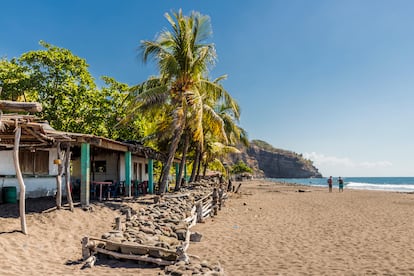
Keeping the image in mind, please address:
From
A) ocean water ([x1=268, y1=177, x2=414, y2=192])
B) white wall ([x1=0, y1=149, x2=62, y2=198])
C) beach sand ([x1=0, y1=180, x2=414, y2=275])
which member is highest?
white wall ([x1=0, y1=149, x2=62, y2=198])

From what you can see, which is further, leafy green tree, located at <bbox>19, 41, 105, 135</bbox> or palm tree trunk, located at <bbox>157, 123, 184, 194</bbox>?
leafy green tree, located at <bbox>19, 41, 105, 135</bbox>

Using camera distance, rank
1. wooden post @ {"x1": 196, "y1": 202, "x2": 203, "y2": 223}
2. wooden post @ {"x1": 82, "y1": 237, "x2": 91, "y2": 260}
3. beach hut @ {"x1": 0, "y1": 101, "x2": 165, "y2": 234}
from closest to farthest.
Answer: wooden post @ {"x1": 82, "y1": 237, "x2": 91, "y2": 260} < beach hut @ {"x1": 0, "y1": 101, "x2": 165, "y2": 234} < wooden post @ {"x1": 196, "y1": 202, "x2": 203, "y2": 223}

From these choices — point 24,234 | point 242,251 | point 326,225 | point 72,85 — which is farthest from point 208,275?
point 72,85

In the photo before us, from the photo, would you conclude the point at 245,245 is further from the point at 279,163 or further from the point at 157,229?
the point at 279,163

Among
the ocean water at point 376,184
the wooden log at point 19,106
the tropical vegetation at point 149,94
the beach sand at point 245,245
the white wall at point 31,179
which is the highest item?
the tropical vegetation at point 149,94

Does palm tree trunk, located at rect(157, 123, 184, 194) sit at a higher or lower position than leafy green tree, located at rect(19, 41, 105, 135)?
lower

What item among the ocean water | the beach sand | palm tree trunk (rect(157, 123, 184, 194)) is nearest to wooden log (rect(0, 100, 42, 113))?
the beach sand

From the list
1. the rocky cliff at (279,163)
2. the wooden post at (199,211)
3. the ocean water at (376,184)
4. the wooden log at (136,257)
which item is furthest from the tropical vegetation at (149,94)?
the rocky cliff at (279,163)

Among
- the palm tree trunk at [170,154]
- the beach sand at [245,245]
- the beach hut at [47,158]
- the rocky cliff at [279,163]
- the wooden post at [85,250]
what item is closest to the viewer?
the beach sand at [245,245]

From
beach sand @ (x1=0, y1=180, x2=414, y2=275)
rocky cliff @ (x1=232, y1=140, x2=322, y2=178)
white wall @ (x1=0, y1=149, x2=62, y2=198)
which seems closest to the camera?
beach sand @ (x1=0, y1=180, x2=414, y2=275)

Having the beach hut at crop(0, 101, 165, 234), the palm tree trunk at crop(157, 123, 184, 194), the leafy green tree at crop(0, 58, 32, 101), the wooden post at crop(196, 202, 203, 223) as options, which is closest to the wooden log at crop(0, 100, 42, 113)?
the beach hut at crop(0, 101, 165, 234)

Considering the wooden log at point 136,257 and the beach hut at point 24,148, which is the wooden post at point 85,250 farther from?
the beach hut at point 24,148

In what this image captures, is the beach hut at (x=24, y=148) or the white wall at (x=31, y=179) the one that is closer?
the beach hut at (x=24, y=148)

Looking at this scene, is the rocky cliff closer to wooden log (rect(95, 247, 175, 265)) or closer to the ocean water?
the ocean water
